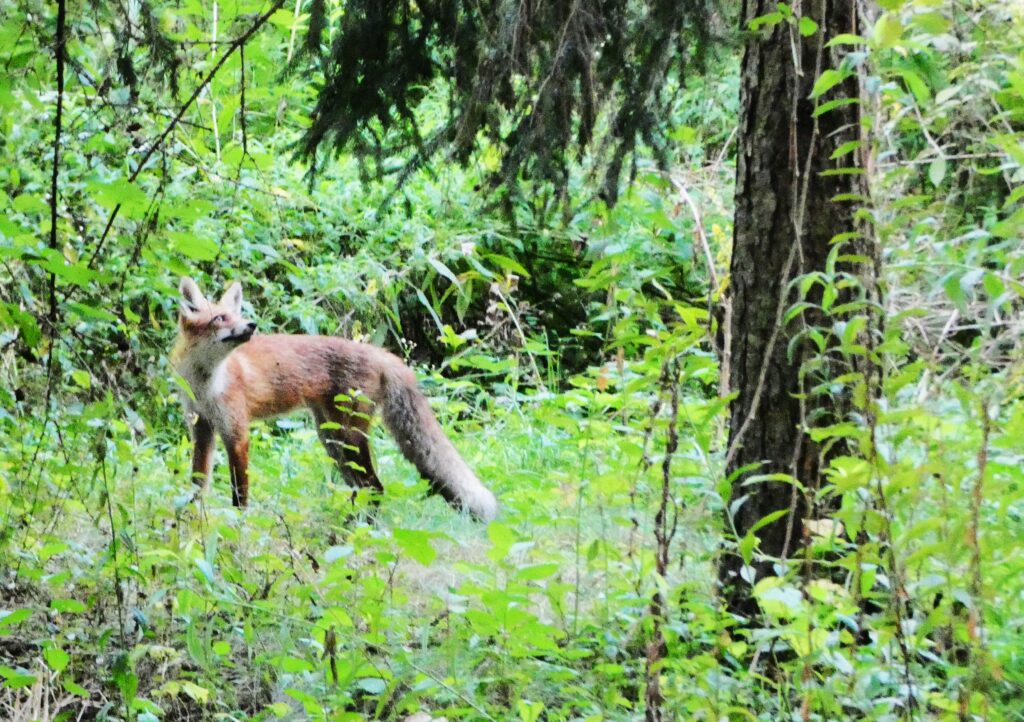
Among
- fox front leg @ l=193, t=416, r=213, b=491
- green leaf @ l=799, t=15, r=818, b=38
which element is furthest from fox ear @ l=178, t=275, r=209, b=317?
green leaf @ l=799, t=15, r=818, b=38

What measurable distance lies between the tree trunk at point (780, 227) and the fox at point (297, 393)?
8.57 feet

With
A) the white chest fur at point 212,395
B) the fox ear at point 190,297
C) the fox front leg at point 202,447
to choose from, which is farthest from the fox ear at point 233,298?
the fox front leg at point 202,447

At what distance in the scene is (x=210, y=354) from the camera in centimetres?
635

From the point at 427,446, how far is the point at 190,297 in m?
1.61

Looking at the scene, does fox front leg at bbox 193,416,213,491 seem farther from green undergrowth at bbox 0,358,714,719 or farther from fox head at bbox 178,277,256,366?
green undergrowth at bbox 0,358,714,719

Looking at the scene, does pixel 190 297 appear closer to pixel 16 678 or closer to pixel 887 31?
pixel 16 678

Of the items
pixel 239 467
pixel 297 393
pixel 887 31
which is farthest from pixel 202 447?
pixel 887 31

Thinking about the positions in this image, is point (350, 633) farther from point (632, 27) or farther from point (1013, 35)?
point (1013, 35)

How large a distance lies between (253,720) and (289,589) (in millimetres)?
630

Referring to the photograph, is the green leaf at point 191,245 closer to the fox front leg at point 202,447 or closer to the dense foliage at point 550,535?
the dense foliage at point 550,535

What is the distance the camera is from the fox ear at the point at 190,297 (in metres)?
6.05

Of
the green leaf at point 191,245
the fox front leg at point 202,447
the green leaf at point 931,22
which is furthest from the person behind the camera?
the fox front leg at point 202,447

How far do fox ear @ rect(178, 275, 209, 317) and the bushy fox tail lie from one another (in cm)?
122

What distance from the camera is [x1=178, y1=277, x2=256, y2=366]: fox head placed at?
19.9 feet
